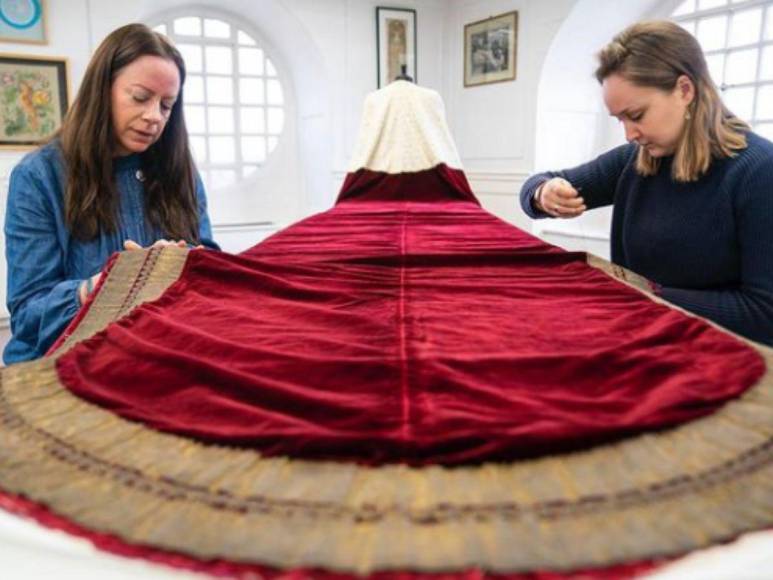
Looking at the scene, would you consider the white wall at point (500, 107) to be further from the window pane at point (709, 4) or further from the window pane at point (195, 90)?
the window pane at point (195, 90)

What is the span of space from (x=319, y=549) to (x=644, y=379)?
0.48m

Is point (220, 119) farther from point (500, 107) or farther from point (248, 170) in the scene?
point (500, 107)

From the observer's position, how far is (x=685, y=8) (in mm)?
3705

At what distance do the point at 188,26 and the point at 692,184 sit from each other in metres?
3.98

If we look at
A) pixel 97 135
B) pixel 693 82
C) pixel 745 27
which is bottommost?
pixel 97 135

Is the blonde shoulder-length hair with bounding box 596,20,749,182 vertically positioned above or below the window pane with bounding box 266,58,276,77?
below

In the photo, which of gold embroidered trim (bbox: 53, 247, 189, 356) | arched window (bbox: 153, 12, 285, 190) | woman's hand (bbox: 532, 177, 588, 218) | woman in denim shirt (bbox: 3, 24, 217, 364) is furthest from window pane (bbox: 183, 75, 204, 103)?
gold embroidered trim (bbox: 53, 247, 189, 356)

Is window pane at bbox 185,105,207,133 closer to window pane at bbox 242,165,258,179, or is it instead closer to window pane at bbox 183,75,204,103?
window pane at bbox 183,75,204,103

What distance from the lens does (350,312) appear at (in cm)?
108

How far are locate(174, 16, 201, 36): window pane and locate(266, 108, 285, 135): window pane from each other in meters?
0.75

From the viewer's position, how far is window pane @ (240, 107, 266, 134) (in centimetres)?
469

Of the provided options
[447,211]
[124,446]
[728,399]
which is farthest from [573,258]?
[124,446]

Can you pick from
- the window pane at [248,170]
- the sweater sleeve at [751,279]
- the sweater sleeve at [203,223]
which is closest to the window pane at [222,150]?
the window pane at [248,170]

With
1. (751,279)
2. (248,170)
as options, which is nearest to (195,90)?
(248,170)
